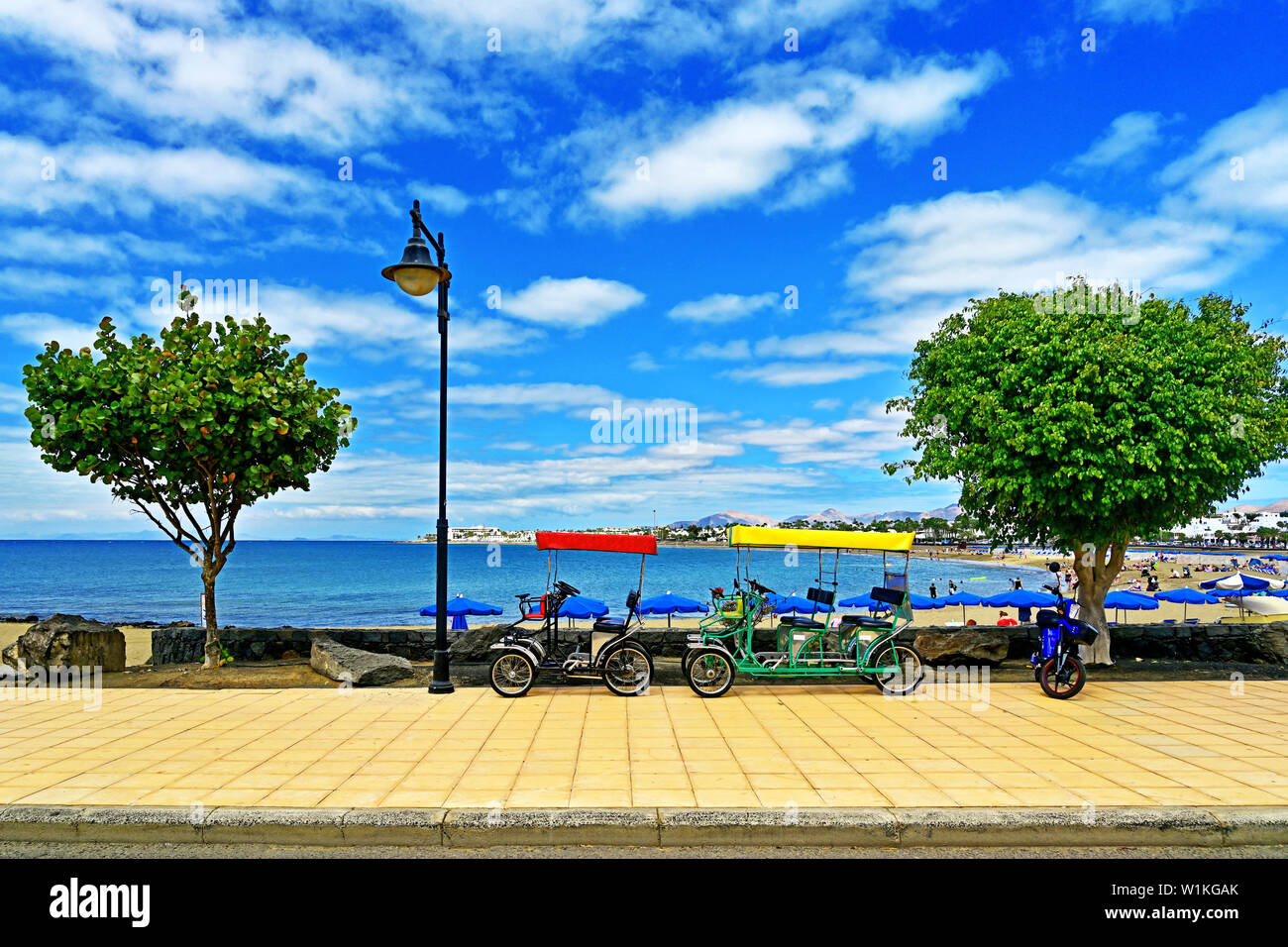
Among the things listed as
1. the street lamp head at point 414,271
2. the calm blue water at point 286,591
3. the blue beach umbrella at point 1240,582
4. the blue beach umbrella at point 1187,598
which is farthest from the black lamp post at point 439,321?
the calm blue water at point 286,591

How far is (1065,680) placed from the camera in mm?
10633

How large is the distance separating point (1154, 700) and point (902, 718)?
4.06 metres

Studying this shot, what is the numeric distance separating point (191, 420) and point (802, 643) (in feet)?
35.2

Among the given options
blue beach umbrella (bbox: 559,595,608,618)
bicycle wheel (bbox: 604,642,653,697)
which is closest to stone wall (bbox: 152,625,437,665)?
blue beach umbrella (bbox: 559,595,608,618)

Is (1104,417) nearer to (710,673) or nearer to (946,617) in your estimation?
(710,673)

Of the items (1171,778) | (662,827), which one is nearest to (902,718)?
(1171,778)

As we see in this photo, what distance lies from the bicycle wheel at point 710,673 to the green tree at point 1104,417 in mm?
6460

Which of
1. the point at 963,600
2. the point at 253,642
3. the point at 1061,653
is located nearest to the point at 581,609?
the point at 253,642

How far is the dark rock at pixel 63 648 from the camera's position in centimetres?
1253

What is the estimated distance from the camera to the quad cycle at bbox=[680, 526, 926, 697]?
1084cm

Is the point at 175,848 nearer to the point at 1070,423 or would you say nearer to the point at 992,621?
the point at 1070,423

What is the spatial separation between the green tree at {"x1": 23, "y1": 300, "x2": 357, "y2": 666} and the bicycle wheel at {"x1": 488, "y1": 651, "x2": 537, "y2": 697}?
5.72m

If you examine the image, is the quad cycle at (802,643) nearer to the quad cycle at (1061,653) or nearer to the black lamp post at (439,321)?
the quad cycle at (1061,653)

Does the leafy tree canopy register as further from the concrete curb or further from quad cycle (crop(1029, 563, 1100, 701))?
the concrete curb
